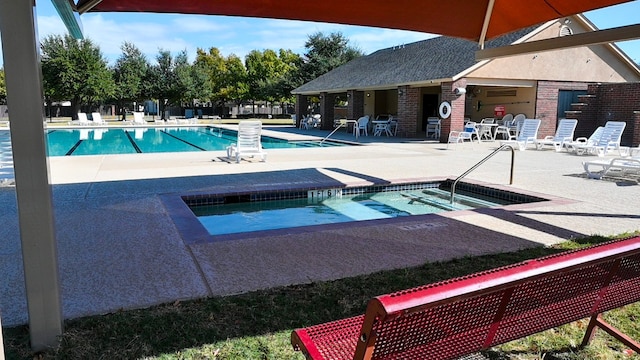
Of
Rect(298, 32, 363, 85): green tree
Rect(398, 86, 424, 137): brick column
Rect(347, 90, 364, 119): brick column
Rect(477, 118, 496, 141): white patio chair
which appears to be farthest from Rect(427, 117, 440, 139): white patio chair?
Rect(298, 32, 363, 85): green tree

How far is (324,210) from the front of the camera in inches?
318

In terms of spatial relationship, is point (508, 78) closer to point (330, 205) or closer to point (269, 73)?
point (330, 205)

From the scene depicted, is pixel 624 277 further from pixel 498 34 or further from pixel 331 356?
pixel 498 34

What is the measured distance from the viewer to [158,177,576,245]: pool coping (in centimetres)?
532

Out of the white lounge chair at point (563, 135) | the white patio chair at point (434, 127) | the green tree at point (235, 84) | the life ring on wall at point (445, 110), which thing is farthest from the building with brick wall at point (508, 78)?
the green tree at point (235, 84)

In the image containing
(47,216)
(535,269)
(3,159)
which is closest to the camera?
(535,269)

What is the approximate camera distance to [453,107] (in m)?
19.1

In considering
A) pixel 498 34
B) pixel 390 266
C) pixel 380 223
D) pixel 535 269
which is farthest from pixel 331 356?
pixel 498 34

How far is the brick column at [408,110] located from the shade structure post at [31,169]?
791 inches

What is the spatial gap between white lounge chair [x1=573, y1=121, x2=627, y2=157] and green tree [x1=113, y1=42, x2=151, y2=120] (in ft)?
125

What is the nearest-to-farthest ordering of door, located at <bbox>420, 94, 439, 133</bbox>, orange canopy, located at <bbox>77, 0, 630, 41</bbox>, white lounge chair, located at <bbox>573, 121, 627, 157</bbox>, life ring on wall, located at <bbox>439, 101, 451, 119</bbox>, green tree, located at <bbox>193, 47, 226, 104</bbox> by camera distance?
orange canopy, located at <bbox>77, 0, 630, 41</bbox> → white lounge chair, located at <bbox>573, 121, 627, 157</bbox> → life ring on wall, located at <bbox>439, 101, 451, 119</bbox> → door, located at <bbox>420, 94, 439, 133</bbox> → green tree, located at <bbox>193, 47, 226, 104</bbox>

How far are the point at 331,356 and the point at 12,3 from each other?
2451 millimetres

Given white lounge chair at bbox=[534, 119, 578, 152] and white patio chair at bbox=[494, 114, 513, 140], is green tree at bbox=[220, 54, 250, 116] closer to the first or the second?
white patio chair at bbox=[494, 114, 513, 140]

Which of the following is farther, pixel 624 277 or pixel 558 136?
pixel 558 136
